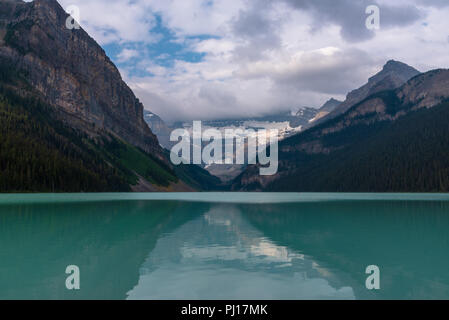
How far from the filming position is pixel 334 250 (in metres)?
34.1

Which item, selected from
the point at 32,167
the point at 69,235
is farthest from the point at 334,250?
Result: the point at 32,167

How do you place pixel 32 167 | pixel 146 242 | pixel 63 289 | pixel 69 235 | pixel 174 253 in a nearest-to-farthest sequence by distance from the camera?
1. pixel 63 289
2. pixel 174 253
3. pixel 146 242
4. pixel 69 235
5. pixel 32 167

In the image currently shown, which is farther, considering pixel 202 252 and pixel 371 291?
pixel 202 252

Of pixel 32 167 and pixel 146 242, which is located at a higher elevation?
pixel 32 167

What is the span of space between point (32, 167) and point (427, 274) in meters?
206

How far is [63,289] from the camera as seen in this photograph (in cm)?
2073

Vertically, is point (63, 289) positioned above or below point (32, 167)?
below
